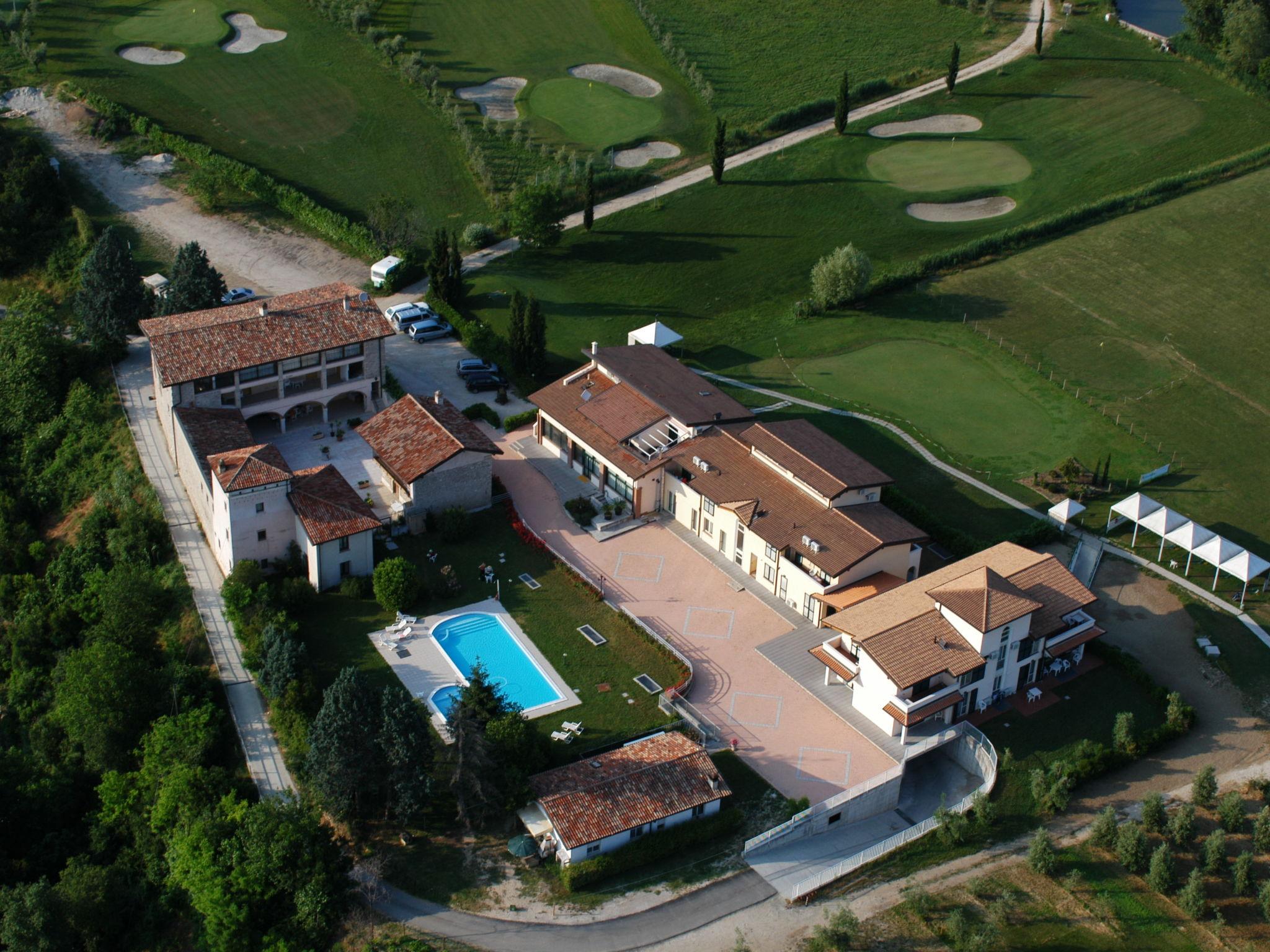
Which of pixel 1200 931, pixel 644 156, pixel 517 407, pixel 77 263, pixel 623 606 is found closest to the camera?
pixel 1200 931

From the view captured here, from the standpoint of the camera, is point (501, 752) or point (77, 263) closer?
point (501, 752)

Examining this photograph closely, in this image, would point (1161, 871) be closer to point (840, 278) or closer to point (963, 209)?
point (840, 278)

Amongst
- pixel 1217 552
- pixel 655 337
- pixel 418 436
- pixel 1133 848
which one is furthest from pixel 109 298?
pixel 1133 848

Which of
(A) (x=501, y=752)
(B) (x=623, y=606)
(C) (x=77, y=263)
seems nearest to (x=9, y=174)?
(C) (x=77, y=263)

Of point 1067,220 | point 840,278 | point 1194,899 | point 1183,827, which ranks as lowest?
point 1194,899

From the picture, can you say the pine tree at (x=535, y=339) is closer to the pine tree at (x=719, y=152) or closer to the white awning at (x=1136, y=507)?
the pine tree at (x=719, y=152)

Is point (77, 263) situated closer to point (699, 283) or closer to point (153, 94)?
point (153, 94)

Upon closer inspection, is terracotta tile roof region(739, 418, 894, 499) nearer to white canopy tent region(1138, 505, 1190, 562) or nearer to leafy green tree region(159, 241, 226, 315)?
white canopy tent region(1138, 505, 1190, 562)
